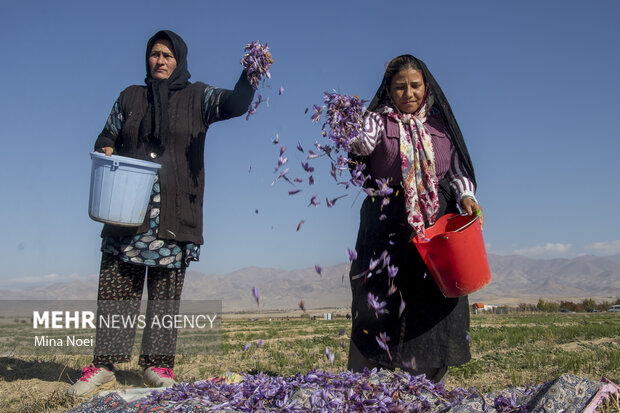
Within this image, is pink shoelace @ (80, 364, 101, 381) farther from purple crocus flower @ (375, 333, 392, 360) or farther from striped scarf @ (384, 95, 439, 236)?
striped scarf @ (384, 95, 439, 236)

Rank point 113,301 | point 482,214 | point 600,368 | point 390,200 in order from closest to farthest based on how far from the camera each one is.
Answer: point 482,214
point 390,200
point 113,301
point 600,368

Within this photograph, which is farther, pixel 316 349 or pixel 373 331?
pixel 316 349

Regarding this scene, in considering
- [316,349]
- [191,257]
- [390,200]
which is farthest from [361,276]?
[316,349]

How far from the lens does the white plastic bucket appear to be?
10.9 feet

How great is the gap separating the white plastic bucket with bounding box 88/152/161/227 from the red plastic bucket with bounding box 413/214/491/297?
6.04ft

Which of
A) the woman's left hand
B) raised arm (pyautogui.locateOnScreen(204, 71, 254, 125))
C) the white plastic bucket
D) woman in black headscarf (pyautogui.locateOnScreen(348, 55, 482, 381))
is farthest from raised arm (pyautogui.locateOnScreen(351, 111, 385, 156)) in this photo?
the white plastic bucket

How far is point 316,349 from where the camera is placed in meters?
8.75

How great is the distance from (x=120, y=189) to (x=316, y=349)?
613cm

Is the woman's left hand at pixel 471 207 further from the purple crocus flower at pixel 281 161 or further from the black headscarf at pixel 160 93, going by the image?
the black headscarf at pixel 160 93

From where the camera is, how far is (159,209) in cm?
375

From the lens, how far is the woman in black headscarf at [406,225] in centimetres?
327

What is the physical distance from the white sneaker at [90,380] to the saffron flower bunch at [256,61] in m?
2.35

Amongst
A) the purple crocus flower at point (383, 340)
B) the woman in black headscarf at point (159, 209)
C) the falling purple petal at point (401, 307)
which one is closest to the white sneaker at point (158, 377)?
the woman in black headscarf at point (159, 209)

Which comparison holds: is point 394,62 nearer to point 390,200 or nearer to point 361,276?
point 390,200
